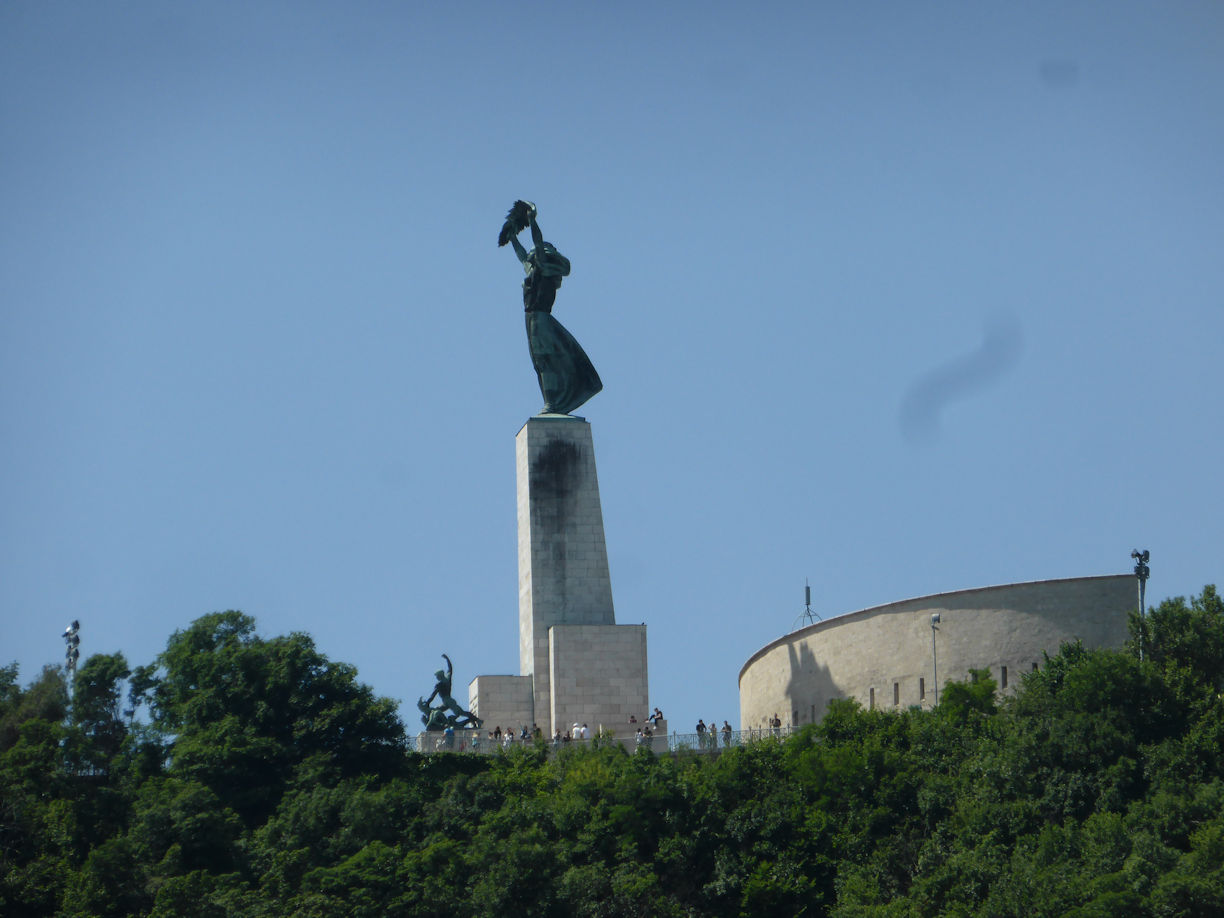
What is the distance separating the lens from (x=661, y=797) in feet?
124

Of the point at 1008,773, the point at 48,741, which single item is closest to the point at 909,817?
the point at 1008,773

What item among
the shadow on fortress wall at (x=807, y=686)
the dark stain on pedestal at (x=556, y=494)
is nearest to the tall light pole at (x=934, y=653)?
the shadow on fortress wall at (x=807, y=686)

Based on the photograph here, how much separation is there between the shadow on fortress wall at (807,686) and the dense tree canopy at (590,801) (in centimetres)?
378

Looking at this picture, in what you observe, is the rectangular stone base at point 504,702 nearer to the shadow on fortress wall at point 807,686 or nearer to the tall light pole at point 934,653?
the shadow on fortress wall at point 807,686

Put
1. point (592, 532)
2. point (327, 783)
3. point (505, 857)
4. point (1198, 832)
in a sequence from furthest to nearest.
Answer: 1. point (592, 532)
2. point (327, 783)
3. point (505, 857)
4. point (1198, 832)

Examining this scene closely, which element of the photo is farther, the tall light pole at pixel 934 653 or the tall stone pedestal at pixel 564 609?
the tall stone pedestal at pixel 564 609

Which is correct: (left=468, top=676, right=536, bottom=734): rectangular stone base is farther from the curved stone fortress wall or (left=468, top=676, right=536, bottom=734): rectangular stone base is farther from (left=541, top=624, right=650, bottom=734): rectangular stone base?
the curved stone fortress wall

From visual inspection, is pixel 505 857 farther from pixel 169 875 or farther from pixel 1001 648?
pixel 1001 648

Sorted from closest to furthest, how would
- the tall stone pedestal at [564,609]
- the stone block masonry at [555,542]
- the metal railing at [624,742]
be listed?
the metal railing at [624,742]
the tall stone pedestal at [564,609]
the stone block masonry at [555,542]

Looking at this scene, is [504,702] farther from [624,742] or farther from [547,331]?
[547,331]

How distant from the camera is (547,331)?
47531 millimetres

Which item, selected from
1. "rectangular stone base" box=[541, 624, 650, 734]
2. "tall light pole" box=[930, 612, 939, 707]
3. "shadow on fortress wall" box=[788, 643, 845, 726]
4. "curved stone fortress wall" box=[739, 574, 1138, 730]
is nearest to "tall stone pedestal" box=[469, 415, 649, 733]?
"rectangular stone base" box=[541, 624, 650, 734]

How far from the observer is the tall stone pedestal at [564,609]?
44.4 metres

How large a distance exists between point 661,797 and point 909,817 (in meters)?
4.22
